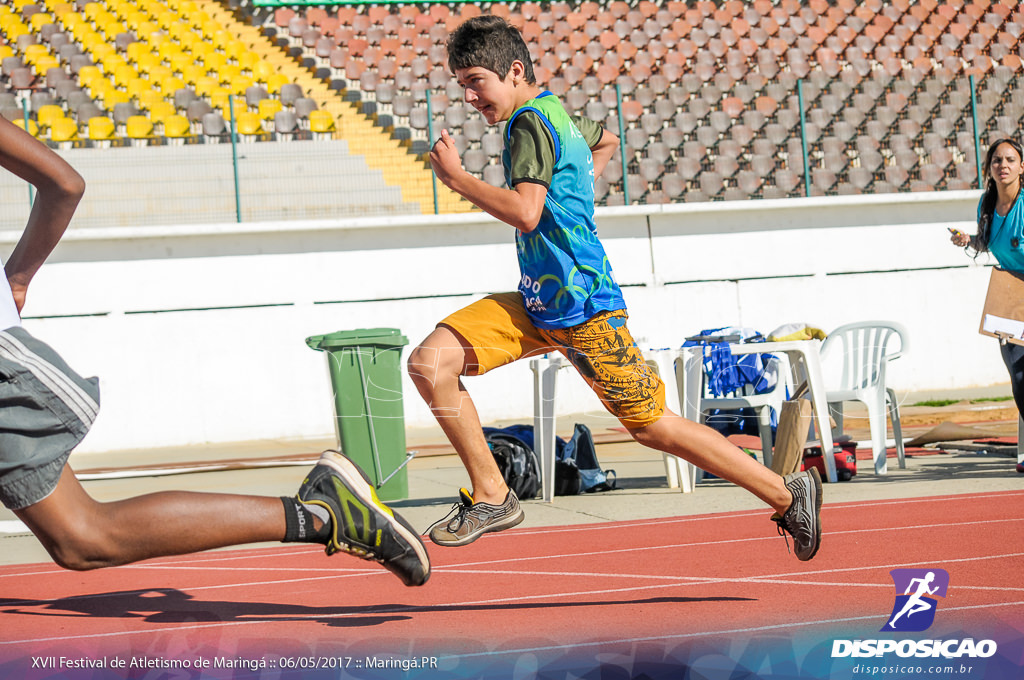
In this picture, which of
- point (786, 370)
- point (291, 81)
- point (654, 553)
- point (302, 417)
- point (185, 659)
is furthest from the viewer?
point (291, 81)

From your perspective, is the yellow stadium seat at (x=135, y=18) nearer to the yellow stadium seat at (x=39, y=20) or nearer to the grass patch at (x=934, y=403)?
the yellow stadium seat at (x=39, y=20)

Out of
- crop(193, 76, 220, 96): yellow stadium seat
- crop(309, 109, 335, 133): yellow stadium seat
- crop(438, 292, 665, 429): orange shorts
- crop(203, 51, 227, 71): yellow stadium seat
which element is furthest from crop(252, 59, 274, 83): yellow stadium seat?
crop(438, 292, 665, 429): orange shorts

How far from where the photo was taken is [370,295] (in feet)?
47.8

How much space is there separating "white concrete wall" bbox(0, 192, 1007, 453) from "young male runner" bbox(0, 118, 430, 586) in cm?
934

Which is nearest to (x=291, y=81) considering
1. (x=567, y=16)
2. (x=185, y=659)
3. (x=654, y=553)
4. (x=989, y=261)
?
(x=567, y=16)

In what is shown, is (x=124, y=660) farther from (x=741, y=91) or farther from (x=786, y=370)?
(x=741, y=91)

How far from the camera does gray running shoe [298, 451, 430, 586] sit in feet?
10.3

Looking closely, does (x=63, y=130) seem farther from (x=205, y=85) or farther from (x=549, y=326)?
(x=549, y=326)

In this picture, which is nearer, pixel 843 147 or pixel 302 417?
pixel 302 417

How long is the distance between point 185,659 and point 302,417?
1119 cm

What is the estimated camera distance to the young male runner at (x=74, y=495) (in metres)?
2.49

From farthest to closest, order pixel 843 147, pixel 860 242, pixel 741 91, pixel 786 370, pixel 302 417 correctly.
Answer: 1. pixel 741 91
2. pixel 843 147
3. pixel 860 242
4. pixel 302 417
5. pixel 786 370

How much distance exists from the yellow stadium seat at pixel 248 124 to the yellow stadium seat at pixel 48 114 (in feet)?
8.80

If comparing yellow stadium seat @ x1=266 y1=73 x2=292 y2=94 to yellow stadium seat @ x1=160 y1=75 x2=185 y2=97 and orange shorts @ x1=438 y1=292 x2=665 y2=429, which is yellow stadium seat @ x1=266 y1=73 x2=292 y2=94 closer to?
yellow stadium seat @ x1=160 y1=75 x2=185 y2=97
